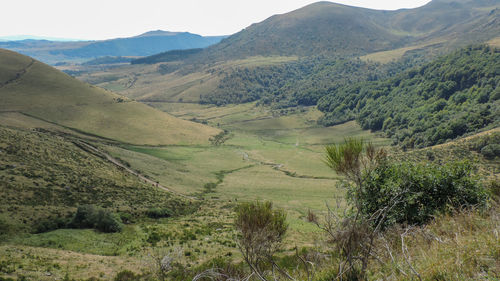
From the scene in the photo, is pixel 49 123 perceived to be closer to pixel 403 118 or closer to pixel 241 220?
pixel 241 220

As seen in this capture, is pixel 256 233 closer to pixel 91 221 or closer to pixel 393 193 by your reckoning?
pixel 393 193

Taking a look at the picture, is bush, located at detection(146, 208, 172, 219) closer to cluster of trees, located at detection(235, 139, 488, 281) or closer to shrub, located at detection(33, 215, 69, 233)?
shrub, located at detection(33, 215, 69, 233)

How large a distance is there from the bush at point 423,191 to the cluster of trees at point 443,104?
111 meters

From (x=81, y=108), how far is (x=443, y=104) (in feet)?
595

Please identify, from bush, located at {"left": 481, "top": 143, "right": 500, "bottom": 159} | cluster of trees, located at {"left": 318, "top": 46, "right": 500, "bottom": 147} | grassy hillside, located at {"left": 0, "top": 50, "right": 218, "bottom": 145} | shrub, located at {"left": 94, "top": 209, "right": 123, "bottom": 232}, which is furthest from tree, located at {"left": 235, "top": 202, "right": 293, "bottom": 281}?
cluster of trees, located at {"left": 318, "top": 46, "right": 500, "bottom": 147}

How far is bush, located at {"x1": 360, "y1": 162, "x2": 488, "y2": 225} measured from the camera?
14.7 metres

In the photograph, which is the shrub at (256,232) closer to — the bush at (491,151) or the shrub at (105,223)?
the shrub at (105,223)

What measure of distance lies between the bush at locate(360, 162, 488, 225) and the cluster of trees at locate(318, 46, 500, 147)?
111m

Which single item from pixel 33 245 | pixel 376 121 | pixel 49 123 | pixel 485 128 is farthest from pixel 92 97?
pixel 485 128

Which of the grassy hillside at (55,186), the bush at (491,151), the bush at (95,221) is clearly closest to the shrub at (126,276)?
the bush at (95,221)

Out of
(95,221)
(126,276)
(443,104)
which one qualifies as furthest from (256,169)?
(443,104)

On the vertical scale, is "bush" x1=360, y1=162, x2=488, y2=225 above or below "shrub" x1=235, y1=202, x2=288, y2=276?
below

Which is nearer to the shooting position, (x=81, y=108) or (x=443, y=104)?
(x=81, y=108)

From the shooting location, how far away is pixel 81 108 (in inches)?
4919
